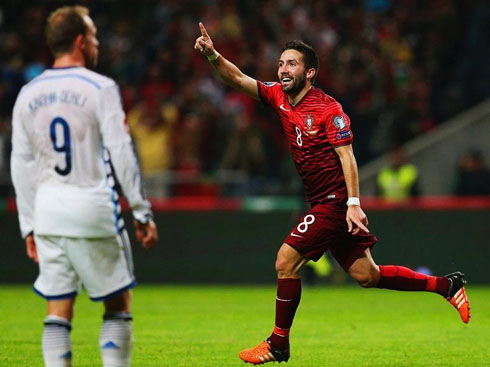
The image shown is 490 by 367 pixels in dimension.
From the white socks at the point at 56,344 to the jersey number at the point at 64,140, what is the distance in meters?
0.78

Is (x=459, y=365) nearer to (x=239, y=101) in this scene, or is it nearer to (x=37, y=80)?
(x=37, y=80)

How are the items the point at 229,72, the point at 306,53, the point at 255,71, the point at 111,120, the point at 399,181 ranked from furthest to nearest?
the point at 255,71 < the point at 399,181 < the point at 229,72 < the point at 306,53 < the point at 111,120

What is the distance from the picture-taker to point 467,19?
1770cm

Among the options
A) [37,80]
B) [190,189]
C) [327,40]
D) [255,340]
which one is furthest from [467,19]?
[37,80]

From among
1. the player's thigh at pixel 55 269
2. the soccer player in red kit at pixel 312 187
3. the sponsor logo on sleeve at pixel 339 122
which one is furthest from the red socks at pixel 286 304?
the player's thigh at pixel 55 269

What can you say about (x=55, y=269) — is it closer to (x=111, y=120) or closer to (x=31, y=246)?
(x=31, y=246)

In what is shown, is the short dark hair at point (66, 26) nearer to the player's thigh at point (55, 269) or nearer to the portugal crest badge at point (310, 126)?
the player's thigh at point (55, 269)

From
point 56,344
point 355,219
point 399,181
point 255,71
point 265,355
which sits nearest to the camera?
point 56,344

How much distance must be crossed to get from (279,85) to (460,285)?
2.05 meters

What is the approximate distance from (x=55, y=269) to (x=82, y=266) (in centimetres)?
15

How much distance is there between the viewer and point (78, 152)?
5.53 metres

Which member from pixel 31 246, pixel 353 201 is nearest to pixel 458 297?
pixel 353 201

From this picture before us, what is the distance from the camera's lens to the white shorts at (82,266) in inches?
218

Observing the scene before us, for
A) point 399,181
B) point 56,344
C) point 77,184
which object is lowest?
point 399,181
